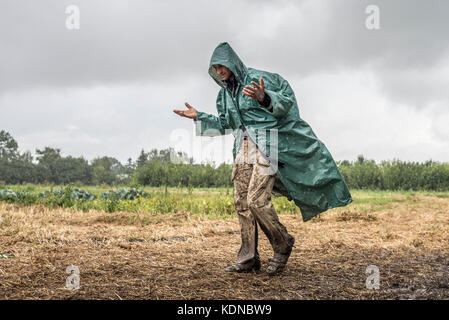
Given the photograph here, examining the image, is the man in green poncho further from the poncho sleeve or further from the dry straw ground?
the dry straw ground

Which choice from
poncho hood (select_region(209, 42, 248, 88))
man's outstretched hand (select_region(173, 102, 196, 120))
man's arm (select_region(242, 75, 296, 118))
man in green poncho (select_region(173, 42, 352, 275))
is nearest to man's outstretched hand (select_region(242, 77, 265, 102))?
man's arm (select_region(242, 75, 296, 118))

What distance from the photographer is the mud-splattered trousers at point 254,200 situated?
3570 mm

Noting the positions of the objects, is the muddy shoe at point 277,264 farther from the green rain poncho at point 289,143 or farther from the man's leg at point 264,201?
the green rain poncho at point 289,143

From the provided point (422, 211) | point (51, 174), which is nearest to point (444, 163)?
point (422, 211)

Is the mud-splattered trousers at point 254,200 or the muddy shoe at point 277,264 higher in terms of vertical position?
the mud-splattered trousers at point 254,200

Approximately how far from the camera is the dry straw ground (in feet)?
11.0

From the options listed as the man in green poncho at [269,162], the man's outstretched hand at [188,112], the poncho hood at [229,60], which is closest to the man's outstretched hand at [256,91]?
the man in green poncho at [269,162]

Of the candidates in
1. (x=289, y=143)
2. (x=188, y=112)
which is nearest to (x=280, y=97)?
(x=289, y=143)

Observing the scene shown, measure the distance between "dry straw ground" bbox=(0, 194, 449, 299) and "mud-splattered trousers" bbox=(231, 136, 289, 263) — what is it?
1.04ft

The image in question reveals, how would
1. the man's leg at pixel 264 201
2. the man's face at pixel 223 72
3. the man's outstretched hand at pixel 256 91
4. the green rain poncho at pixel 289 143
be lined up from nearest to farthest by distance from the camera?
the man's outstretched hand at pixel 256 91 < the man's leg at pixel 264 201 < the green rain poncho at pixel 289 143 < the man's face at pixel 223 72

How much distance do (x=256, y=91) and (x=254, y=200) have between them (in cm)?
95

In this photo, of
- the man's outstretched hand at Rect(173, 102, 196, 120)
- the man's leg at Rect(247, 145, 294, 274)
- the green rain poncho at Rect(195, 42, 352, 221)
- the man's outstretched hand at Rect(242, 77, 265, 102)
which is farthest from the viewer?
the man's outstretched hand at Rect(173, 102, 196, 120)

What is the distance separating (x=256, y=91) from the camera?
3.36 m
